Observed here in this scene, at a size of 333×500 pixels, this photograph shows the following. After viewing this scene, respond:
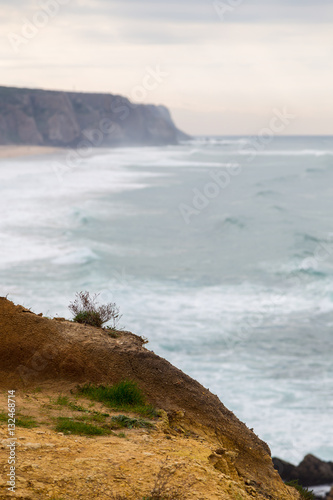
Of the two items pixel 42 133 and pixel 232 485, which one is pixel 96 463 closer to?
pixel 232 485

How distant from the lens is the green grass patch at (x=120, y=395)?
713cm

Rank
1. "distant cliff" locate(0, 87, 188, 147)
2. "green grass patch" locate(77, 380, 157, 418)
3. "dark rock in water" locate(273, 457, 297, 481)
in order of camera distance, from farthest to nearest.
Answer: "distant cliff" locate(0, 87, 188, 147), "dark rock in water" locate(273, 457, 297, 481), "green grass patch" locate(77, 380, 157, 418)

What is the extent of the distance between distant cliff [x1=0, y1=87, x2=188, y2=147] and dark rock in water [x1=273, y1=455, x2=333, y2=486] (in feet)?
414

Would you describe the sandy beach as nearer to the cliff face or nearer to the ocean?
the ocean

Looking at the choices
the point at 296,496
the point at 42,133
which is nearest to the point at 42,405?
the point at 296,496

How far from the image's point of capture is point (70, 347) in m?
7.78

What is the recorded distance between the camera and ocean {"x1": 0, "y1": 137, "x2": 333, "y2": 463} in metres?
15.1

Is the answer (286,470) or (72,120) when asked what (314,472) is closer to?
(286,470)

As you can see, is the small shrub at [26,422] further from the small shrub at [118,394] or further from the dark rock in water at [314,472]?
the dark rock in water at [314,472]

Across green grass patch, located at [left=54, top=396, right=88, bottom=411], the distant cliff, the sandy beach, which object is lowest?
green grass patch, located at [left=54, top=396, right=88, bottom=411]

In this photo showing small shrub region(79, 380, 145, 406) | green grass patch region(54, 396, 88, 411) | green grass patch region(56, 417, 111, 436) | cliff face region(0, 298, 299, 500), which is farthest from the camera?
A: small shrub region(79, 380, 145, 406)

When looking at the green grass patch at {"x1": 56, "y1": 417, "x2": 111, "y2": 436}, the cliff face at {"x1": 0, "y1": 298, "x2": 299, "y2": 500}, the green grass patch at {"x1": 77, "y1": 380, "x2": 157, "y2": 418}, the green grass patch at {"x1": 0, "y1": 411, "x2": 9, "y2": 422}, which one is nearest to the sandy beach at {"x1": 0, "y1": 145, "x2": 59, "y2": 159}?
the cliff face at {"x1": 0, "y1": 298, "x2": 299, "y2": 500}

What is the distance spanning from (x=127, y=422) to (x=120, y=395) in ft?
1.97

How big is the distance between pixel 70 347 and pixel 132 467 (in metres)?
2.46
